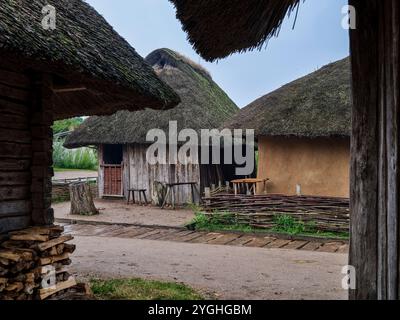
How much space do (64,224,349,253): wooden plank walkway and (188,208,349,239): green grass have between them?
24cm

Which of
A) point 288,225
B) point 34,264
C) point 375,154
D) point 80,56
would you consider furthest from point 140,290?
point 288,225

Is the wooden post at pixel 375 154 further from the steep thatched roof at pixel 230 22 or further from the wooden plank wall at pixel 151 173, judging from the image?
the wooden plank wall at pixel 151 173

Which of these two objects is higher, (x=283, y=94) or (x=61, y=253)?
(x=283, y=94)

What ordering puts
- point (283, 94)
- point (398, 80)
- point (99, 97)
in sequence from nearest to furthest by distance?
point (398, 80)
point (99, 97)
point (283, 94)

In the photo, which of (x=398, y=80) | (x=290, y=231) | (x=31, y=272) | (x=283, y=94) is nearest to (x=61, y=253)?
(x=31, y=272)

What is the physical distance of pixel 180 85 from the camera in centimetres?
1822

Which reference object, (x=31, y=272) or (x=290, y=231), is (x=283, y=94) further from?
(x=31, y=272)

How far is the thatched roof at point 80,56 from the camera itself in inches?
164

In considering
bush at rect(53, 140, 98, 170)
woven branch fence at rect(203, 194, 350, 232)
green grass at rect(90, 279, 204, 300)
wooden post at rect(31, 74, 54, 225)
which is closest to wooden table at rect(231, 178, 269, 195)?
woven branch fence at rect(203, 194, 350, 232)

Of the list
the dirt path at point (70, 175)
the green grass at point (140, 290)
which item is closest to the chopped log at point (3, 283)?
the green grass at point (140, 290)

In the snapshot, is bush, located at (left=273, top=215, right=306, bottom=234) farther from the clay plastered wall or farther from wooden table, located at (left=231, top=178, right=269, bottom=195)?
wooden table, located at (left=231, top=178, right=269, bottom=195)

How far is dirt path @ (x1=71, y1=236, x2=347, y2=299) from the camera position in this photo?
6242 millimetres

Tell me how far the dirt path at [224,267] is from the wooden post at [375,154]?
3160 millimetres
